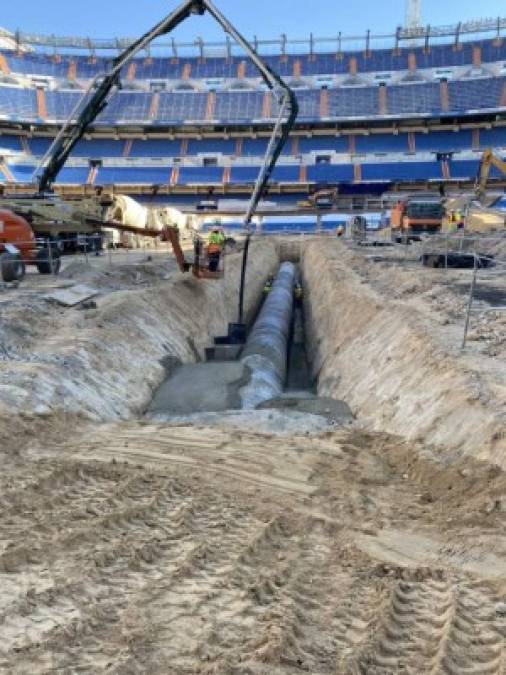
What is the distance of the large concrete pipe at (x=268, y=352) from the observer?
10.5 meters

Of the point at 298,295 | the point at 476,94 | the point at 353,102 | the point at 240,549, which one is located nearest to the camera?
the point at 240,549

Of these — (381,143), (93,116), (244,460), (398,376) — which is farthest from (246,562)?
(381,143)

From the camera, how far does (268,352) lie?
13883 mm

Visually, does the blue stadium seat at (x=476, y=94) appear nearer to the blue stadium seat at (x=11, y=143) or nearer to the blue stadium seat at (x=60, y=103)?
the blue stadium seat at (x=60, y=103)

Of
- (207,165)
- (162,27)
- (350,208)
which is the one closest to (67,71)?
(207,165)

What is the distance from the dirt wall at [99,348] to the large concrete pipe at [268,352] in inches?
62.7

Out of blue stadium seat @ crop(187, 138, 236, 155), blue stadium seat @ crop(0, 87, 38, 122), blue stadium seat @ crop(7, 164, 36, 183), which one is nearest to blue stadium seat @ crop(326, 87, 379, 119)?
blue stadium seat @ crop(187, 138, 236, 155)

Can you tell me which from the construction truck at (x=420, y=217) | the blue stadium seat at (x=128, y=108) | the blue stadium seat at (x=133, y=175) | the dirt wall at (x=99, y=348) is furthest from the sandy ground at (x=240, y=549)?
the blue stadium seat at (x=128, y=108)

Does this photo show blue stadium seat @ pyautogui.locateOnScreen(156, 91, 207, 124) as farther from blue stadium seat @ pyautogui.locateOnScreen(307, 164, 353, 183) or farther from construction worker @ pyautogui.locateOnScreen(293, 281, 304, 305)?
construction worker @ pyautogui.locateOnScreen(293, 281, 304, 305)

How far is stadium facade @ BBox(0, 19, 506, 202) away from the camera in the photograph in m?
56.7

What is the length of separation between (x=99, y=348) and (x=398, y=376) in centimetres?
505

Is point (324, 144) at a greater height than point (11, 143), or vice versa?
point (324, 144)

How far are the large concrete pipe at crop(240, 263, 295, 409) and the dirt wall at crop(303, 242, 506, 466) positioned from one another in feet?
3.27

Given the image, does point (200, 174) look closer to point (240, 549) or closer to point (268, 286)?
point (268, 286)
